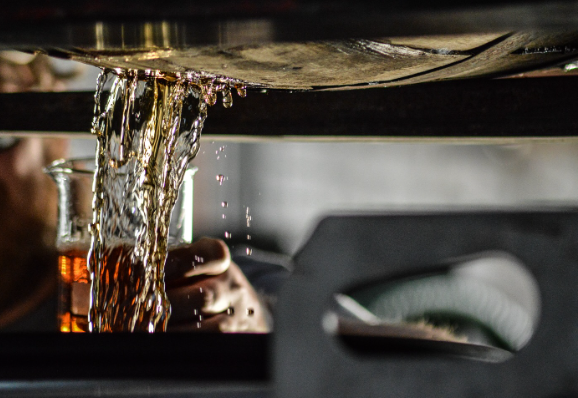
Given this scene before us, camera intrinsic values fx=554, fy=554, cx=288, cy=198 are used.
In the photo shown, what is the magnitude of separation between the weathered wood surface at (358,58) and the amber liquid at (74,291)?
34cm

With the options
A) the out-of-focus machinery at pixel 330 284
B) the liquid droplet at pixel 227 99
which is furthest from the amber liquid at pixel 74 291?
the out-of-focus machinery at pixel 330 284

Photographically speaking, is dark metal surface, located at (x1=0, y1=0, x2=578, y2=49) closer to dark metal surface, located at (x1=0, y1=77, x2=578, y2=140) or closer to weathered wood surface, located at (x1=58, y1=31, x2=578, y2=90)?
weathered wood surface, located at (x1=58, y1=31, x2=578, y2=90)

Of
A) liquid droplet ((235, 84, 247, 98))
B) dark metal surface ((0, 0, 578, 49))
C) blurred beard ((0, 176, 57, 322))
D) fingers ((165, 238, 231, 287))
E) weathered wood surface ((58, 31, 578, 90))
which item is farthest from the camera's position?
blurred beard ((0, 176, 57, 322))

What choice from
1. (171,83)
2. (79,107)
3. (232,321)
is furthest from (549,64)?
(232,321)

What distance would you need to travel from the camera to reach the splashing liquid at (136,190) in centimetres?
59

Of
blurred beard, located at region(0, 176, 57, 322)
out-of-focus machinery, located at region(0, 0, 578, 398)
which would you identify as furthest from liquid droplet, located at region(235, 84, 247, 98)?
blurred beard, located at region(0, 176, 57, 322)

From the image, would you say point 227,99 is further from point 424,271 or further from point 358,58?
point 424,271

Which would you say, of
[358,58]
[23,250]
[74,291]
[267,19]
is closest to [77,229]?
[74,291]

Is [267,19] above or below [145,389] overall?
above

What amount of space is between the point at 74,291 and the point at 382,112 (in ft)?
1.33

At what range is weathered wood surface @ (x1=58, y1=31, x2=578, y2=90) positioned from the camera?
0.32 metres

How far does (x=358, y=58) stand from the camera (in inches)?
14.0

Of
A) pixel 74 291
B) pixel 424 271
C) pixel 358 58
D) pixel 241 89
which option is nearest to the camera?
pixel 424 271

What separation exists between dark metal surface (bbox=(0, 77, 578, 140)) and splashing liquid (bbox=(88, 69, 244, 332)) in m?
0.03
